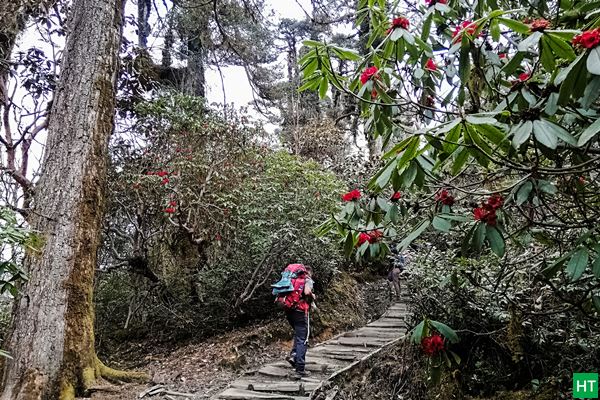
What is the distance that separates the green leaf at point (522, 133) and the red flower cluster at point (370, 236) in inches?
53.6

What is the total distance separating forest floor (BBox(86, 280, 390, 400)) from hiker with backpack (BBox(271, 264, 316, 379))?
0.88m

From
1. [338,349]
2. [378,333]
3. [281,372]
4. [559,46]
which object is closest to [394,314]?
[378,333]

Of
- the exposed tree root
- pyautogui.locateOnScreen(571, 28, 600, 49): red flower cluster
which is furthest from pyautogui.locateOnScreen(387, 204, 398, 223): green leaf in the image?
the exposed tree root

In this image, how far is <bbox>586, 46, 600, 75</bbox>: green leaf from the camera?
120 cm

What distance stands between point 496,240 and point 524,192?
26cm

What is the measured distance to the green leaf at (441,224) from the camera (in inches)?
75.3

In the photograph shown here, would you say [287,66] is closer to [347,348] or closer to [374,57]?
[347,348]

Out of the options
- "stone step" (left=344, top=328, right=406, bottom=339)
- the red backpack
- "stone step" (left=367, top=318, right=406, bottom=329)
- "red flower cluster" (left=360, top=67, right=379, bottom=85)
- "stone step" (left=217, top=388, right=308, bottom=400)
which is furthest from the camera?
"stone step" (left=367, top=318, right=406, bottom=329)

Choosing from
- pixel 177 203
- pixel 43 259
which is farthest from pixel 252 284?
pixel 43 259

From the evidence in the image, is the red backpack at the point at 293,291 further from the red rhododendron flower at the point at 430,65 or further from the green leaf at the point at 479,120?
the green leaf at the point at 479,120

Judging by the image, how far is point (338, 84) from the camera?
7.77 ft

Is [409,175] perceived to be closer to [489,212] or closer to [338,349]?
[489,212]

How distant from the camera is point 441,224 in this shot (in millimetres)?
1947

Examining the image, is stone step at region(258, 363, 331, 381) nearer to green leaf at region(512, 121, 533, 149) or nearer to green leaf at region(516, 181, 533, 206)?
green leaf at region(516, 181, 533, 206)
